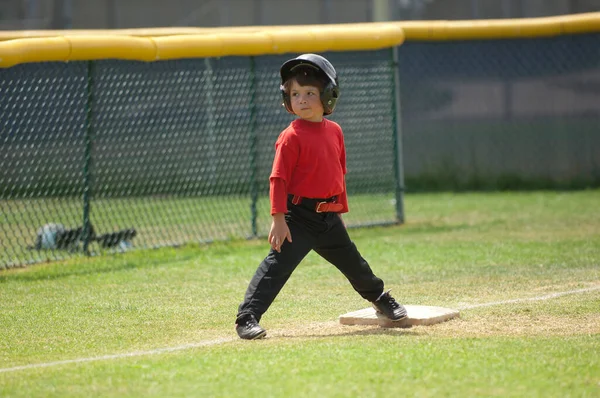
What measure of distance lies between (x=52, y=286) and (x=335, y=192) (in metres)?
3.20

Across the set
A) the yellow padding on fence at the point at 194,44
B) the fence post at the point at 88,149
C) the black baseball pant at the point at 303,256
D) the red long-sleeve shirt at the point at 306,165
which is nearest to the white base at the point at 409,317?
the black baseball pant at the point at 303,256

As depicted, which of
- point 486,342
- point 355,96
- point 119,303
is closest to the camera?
point 486,342

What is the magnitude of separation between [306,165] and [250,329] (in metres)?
1.00

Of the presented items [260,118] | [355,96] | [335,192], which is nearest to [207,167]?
[260,118]

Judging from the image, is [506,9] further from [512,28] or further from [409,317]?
[409,317]

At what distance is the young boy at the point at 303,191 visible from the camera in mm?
6117

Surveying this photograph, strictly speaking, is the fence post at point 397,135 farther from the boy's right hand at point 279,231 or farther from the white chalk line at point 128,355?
the white chalk line at point 128,355

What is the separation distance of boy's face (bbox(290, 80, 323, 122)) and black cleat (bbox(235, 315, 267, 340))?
4.01ft

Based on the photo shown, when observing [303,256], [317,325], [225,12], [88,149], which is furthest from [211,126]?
[303,256]

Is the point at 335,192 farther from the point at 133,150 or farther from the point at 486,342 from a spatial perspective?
the point at 133,150

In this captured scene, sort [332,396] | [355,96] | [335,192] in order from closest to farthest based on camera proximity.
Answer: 1. [332,396]
2. [335,192]
3. [355,96]

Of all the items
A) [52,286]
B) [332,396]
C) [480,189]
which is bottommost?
[480,189]

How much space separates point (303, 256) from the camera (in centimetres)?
631

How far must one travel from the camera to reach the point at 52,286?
850 cm
